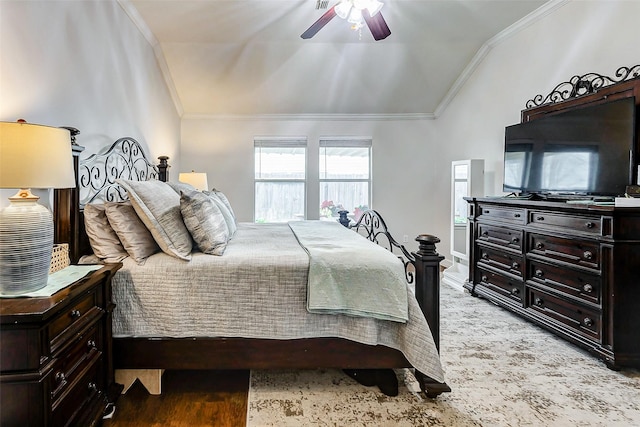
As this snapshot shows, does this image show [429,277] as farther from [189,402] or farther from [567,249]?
[189,402]

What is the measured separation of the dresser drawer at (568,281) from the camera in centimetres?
229

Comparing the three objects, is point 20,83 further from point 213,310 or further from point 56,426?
point 56,426

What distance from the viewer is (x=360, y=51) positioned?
4.30 meters

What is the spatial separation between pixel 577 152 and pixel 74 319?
3515mm

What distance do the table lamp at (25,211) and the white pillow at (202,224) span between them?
681 mm

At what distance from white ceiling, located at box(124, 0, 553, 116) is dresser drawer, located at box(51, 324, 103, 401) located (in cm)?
304

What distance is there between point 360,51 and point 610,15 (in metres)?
2.45

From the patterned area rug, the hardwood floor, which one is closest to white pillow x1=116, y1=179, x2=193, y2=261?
the hardwood floor

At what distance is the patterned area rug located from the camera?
1.68m

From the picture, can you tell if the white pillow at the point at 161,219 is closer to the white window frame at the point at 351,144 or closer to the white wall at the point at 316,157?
the white wall at the point at 316,157

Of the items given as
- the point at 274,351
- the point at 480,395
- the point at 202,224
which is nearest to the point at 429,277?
the point at 480,395

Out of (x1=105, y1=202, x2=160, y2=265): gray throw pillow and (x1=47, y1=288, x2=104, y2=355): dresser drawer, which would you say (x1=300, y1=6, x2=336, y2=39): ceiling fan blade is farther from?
(x1=47, y1=288, x2=104, y2=355): dresser drawer

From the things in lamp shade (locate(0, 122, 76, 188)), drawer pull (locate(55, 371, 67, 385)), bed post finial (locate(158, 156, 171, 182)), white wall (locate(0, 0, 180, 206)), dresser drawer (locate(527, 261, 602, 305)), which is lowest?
drawer pull (locate(55, 371, 67, 385))

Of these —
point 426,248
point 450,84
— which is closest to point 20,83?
point 426,248
